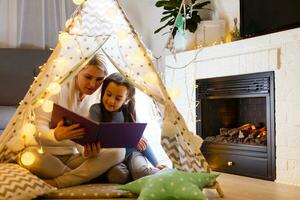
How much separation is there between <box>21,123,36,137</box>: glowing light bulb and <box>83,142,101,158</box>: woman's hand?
272 mm

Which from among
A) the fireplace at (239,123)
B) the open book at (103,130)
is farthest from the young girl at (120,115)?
the fireplace at (239,123)

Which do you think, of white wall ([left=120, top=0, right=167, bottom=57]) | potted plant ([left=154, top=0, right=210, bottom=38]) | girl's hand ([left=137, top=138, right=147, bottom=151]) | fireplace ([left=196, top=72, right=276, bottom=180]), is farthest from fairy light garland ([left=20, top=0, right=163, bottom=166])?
white wall ([left=120, top=0, right=167, bottom=57])

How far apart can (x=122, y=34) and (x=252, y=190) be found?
1.21 m

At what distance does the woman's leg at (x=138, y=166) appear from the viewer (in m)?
2.14

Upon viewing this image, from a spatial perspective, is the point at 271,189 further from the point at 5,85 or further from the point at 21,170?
the point at 5,85

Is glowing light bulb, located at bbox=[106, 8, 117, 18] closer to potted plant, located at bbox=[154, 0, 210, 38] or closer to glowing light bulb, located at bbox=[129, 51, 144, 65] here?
glowing light bulb, located at bbox=[129, 51, 144, 65]

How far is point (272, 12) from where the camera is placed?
9.97 ft

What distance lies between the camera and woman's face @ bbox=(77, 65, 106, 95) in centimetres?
217

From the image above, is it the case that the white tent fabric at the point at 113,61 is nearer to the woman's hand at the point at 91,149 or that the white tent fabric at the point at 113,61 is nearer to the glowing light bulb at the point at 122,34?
the glowing light bulb at the point at 122,34

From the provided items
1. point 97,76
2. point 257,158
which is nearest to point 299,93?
point 257,158

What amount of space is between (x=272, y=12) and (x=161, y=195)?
1.81 metres

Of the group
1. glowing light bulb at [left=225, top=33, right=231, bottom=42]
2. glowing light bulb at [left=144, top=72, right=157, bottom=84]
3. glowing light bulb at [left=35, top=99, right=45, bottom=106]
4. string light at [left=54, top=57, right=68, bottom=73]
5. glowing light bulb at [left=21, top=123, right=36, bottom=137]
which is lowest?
glowing light bulb at [left=21, top=123, right=36, bottom=137]

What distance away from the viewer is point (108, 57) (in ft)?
7.24

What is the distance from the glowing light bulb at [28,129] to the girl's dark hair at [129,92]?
0.41 metres
